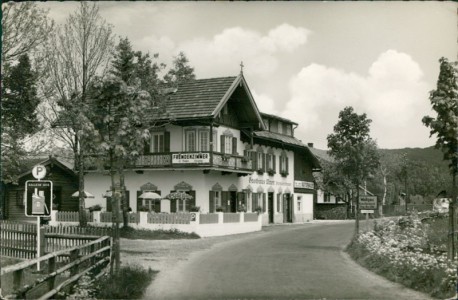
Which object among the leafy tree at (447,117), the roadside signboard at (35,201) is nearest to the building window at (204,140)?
the leafy tree at (447,117)

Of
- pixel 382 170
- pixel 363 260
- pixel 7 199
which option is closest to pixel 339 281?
pixel 363 260

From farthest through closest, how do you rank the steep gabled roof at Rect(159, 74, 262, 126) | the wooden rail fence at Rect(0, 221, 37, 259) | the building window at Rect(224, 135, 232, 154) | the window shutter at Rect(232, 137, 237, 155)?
the window shutter at Rect(232, 137, 237, 155) < the building window at Rect(224, 135, 232, 154) < the steep gabled roof at Rect(159, 74, 262, 126) < the wooden rail fence at Rect(0, 221, 37, 259)

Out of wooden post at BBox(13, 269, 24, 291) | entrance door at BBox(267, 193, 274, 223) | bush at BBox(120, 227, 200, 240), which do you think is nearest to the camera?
wooden post at BBox(13, 269, 24, 291)

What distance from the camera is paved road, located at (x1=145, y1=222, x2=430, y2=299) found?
1266 cm

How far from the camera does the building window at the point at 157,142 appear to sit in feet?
112

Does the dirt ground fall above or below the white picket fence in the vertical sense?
below

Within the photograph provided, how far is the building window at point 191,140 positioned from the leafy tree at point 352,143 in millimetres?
10045

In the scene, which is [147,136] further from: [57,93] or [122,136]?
[57,93]

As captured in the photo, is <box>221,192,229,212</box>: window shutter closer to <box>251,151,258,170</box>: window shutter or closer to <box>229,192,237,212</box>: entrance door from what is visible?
<box>229,192,237,212</box>: entrance door

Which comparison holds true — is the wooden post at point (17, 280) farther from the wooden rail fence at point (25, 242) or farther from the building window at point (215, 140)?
the building window at point (215, 140)

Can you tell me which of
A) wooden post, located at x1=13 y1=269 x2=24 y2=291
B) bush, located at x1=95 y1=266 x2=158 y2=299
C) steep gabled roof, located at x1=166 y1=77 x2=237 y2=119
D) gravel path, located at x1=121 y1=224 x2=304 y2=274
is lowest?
gravel path, located at x1=121 y1=224 x2=304 y2=274

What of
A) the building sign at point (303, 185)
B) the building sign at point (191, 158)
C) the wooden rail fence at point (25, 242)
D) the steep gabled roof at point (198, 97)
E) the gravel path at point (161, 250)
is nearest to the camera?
the wooden rail fence at point (25, 242)

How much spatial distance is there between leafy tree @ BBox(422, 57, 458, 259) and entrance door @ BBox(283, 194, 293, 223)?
1193 inches

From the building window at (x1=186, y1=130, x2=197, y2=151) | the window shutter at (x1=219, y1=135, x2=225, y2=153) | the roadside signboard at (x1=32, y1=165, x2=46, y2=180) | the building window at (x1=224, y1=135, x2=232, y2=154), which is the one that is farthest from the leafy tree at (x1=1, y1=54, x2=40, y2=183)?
the building window at (x1=224, y1=135, x2=232, y2=154)
